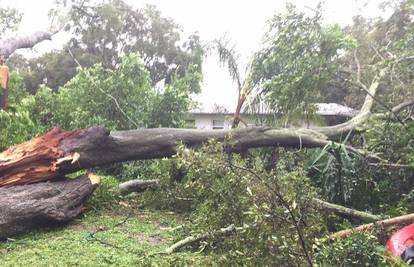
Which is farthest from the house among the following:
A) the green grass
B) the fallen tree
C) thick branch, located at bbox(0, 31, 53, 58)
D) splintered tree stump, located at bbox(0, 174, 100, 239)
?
thick branch, located at bbox(0, 31, 53, 58)

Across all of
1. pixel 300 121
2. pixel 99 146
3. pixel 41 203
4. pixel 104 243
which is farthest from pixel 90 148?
pixel 300 121

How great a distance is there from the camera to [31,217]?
Answer: 420 cm

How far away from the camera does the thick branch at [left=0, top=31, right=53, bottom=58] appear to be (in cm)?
725

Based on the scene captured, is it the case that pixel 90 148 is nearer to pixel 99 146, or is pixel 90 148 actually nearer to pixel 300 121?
pixel 99 146

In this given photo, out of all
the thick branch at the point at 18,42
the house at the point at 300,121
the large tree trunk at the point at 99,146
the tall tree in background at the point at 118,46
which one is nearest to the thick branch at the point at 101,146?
the large tree trunk at the point at 99,146

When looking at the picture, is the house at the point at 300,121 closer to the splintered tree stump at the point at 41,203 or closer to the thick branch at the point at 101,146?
the thick branch at the point at 101,146

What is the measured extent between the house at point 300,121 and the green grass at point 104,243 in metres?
2.48

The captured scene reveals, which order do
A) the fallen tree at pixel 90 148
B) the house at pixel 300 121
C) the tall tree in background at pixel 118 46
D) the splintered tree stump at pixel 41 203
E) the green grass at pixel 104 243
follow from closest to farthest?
1. the green grass at pixel 104 243
2. the splintered tree stump at pixel 41 203
3. the fallen tree at pixel 90 148
4. the house at pixel 300 121
5. the tall tree in background at pixel 118 46

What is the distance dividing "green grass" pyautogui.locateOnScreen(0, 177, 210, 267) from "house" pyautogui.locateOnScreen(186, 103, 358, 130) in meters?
2.48

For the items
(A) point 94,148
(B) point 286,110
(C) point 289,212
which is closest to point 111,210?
(A) point 94,148

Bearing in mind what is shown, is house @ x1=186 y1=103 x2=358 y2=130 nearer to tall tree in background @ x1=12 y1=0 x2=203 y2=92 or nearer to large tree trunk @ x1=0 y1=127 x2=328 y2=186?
large tree trunk @ x1=0 y1=127 x2=328 y2=186

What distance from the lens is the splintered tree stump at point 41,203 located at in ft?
13.4

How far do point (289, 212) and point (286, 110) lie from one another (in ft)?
13.2

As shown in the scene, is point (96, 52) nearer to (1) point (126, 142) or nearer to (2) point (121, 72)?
(2) point (121, 72)
